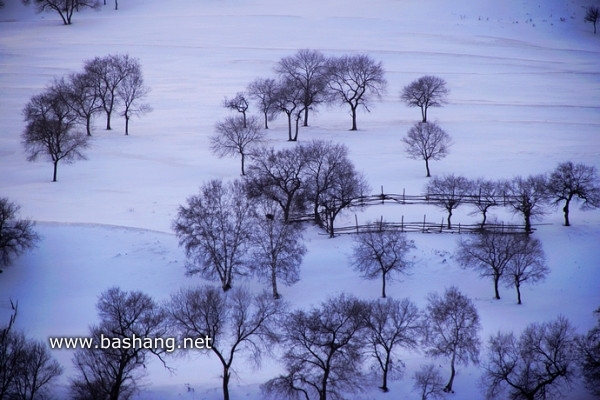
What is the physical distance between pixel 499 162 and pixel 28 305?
39174mm

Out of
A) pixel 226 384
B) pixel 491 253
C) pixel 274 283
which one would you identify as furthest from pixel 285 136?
pixel 226 384

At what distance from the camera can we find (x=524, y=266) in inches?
1252

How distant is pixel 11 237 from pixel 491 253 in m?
28.2

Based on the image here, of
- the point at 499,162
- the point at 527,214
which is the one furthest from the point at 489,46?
the point at 527,214

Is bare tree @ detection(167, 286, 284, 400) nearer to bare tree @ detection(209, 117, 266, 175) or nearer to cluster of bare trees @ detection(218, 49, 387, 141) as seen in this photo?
bare tree @ detection(209, 117, 266, 175)

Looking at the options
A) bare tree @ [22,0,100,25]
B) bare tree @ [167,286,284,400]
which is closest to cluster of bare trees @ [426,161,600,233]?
bare tree @ [167,286,284,400]

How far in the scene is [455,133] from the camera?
59031 mm

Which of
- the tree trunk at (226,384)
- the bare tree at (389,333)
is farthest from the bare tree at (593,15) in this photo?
the tree trunk at (226,384)

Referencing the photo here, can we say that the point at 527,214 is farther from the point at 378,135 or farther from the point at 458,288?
the point at 378,135

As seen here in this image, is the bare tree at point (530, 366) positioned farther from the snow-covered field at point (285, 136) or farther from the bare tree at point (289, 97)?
the bare tree at point (289, 97)

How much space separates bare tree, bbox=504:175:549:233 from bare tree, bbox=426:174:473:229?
2812 mm

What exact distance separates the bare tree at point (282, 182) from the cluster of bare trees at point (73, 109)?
18.4 metres

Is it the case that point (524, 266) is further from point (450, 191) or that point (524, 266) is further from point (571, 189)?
point (450, 191)

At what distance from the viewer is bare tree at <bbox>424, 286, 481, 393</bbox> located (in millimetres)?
25844
